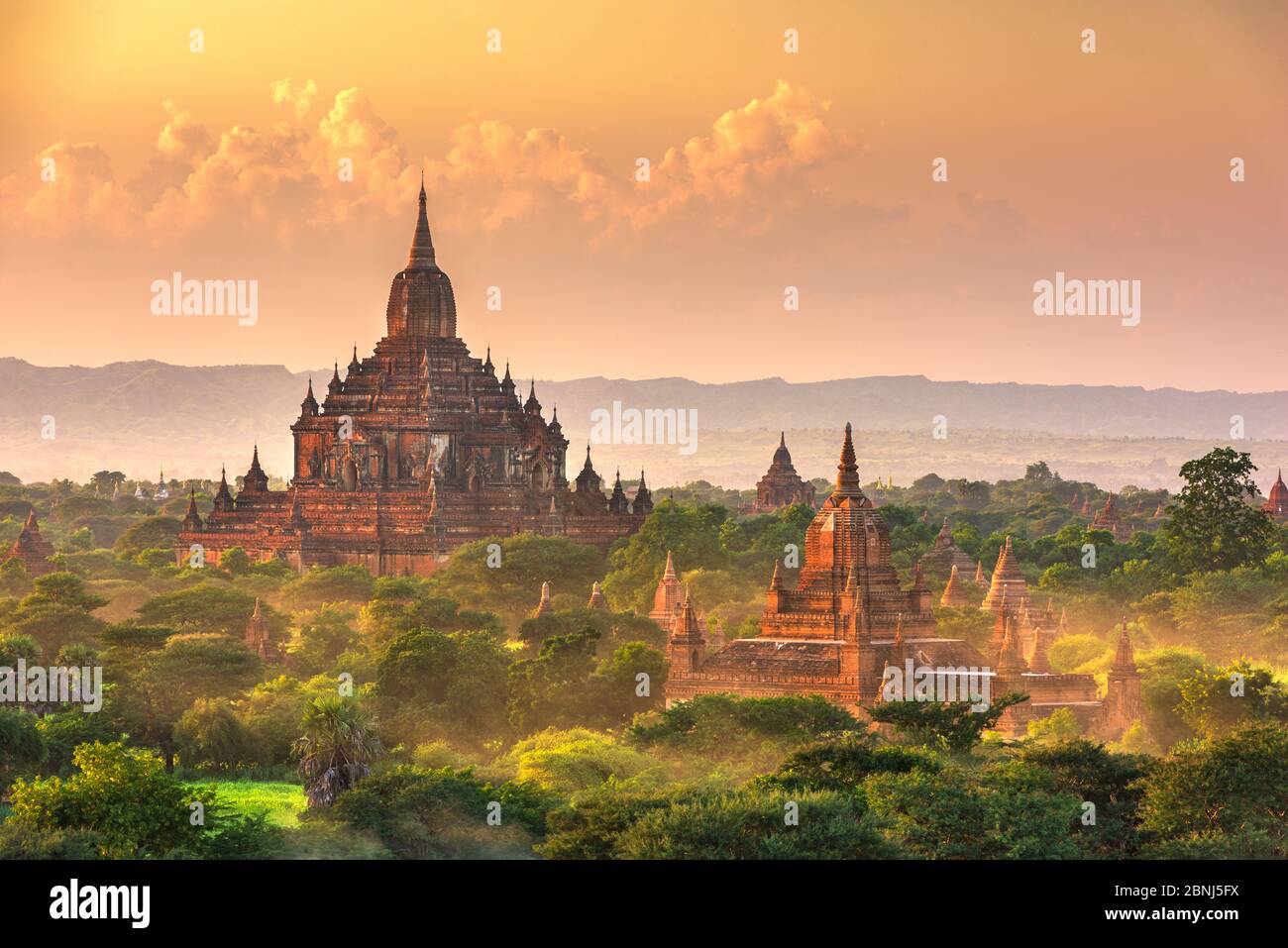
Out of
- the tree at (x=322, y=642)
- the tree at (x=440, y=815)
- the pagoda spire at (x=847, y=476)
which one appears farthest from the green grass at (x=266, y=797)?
the pagoda spire at (x=847, y=476)

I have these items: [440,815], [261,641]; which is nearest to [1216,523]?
[261,641]

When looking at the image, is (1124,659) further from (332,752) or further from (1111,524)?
(1111,524)

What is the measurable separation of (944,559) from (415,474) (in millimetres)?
24496

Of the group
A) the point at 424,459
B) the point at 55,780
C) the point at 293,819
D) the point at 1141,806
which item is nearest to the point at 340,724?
the point at 293,819

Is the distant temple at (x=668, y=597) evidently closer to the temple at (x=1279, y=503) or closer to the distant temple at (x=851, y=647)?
the distant temple at (x=851, y=647)

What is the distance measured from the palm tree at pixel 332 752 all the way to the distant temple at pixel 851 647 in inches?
431

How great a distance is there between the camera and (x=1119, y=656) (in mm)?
72812

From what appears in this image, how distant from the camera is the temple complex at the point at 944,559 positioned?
113188 mm

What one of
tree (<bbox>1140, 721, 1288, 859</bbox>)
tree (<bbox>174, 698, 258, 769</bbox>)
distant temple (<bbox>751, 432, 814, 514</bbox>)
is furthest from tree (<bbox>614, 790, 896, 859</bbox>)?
distant temple (<bbox>751, 432, 814, 514</bbox>)

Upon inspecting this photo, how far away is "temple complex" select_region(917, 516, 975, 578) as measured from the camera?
371 feet

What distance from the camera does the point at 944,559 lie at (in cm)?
11588

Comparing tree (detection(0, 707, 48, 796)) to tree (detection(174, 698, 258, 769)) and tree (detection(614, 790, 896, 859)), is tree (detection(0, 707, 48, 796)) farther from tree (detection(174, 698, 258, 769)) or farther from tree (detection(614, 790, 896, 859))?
tree (detection(614, 790, 896, 859))

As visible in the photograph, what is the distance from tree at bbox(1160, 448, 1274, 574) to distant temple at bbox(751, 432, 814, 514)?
62.3 m
